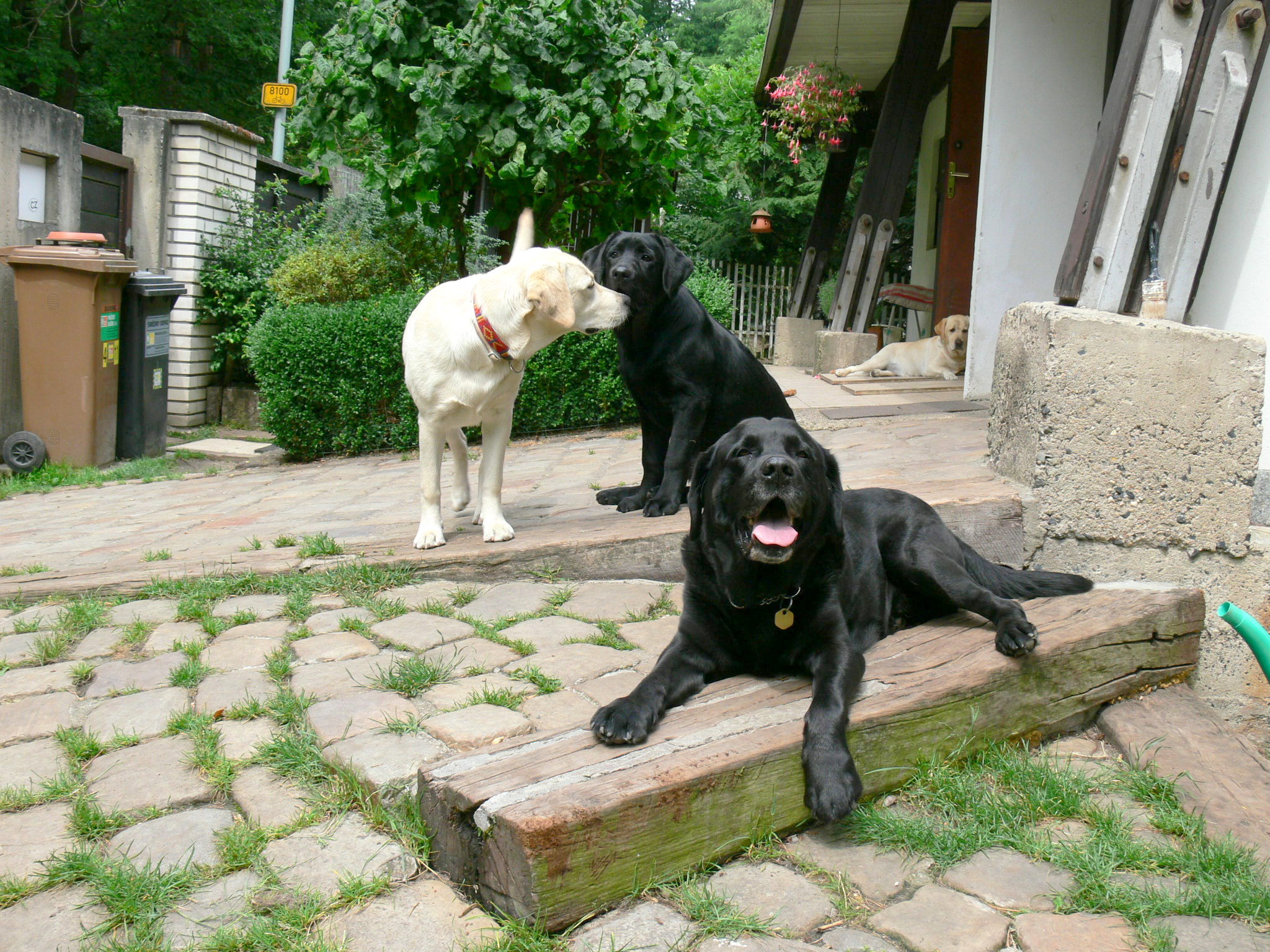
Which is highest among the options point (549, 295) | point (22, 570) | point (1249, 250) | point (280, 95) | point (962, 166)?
point (280, 95)

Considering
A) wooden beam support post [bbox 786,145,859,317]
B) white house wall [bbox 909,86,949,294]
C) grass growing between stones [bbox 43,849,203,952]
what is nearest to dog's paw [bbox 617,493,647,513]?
grass growing between stones [bbox 43,849,203,952]

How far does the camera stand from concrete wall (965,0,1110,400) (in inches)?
229

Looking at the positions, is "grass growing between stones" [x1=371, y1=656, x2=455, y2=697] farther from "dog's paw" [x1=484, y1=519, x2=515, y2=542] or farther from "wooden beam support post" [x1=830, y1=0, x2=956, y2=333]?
"wooden beam support post" [x1=830, y1=0, x2=956, y2=333]

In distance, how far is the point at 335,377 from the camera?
709cm

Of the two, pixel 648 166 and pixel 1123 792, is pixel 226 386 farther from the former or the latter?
pixel 1123 792

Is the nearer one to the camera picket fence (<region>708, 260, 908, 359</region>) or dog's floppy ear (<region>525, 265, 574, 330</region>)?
dog's floppy ear (<region>525, 265, 574, 330</region>)

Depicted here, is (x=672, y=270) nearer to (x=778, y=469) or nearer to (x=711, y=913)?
(x=778, y=469)

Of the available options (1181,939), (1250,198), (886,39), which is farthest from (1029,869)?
(886,39)

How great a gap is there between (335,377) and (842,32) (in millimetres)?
6651

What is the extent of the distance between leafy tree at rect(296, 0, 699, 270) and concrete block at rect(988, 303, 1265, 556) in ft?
13.3

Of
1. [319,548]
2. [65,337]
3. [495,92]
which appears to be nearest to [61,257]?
[65,337]

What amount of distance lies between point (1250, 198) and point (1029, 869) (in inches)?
112

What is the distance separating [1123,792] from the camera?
7.84 ft

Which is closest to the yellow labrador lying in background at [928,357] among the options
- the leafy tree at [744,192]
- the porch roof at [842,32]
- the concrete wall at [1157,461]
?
the porch roof at [842,32]
